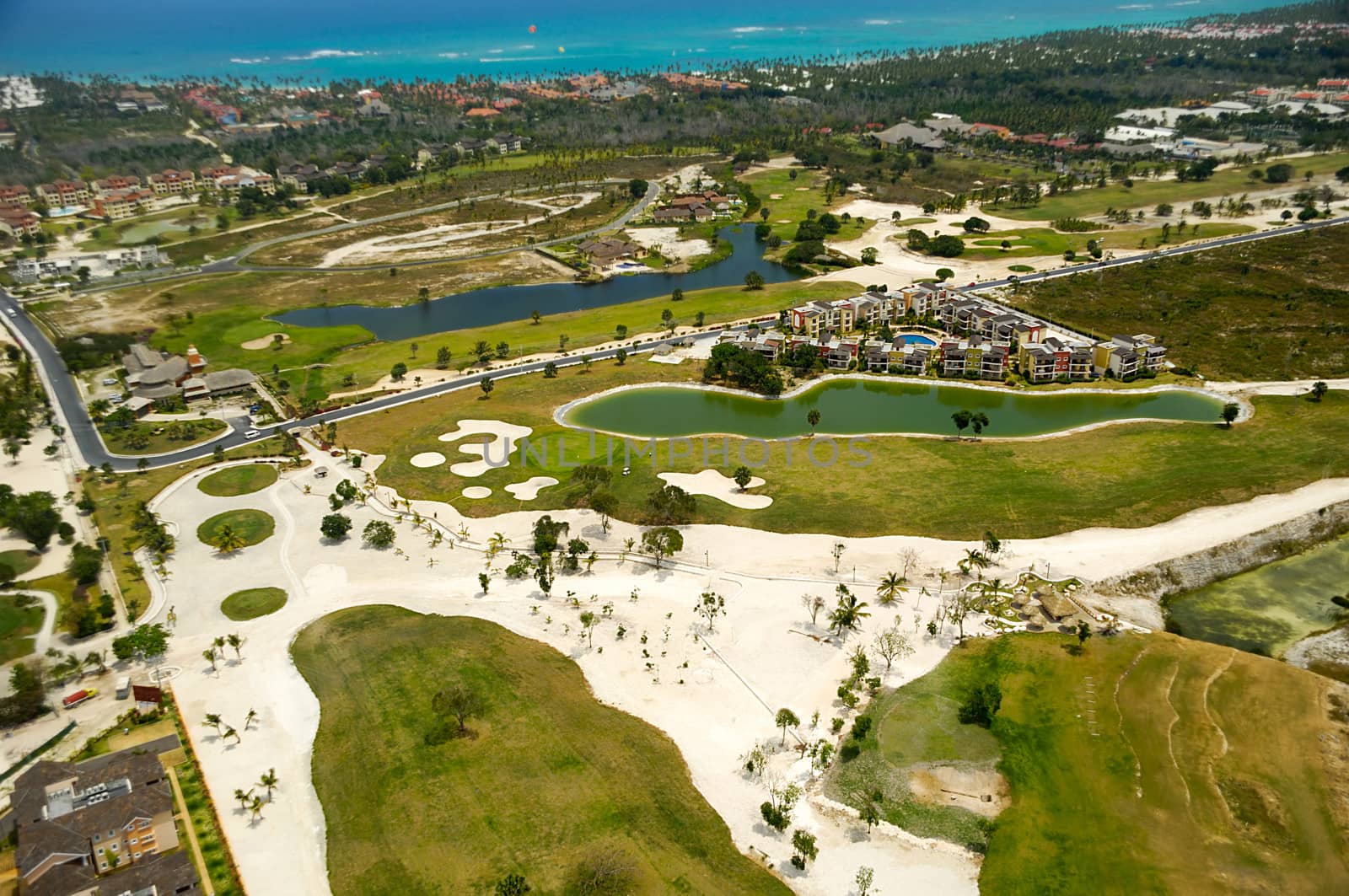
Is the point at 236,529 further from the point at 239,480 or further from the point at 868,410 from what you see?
the point at 868,410

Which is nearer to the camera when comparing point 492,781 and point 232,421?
point 492,781

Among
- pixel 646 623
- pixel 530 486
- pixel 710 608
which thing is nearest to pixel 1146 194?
pixel 530 486

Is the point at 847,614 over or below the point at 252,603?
over

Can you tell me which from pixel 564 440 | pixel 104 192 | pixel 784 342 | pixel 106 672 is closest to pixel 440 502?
pixel 564 440

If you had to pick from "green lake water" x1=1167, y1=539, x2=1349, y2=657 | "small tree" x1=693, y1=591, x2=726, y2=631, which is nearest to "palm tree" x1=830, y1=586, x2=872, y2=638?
"small tree" x1=693, y1=591, x2=726, y2=631

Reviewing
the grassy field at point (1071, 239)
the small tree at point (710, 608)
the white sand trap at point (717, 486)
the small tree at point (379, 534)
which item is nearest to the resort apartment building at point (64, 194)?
the small tree at point (379, 534)

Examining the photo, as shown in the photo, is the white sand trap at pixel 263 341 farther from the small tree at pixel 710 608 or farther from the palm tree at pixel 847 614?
the palm tree at pixel 847 614
